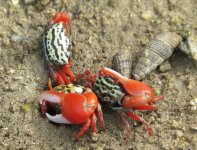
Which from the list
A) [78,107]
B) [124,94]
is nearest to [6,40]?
[78,107]

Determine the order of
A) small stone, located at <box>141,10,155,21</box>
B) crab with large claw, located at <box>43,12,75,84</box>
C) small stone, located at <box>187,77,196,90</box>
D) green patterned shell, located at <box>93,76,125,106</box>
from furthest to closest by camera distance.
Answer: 1. small stone, located at <box>141,10,155,21</box>
2. crab with large claw, located at <box>43,12,75,84</box>
3. small stone, located at <box>187,77,196,90</box>
4. green patterned shell, located at <box>93,76,125,106</box>

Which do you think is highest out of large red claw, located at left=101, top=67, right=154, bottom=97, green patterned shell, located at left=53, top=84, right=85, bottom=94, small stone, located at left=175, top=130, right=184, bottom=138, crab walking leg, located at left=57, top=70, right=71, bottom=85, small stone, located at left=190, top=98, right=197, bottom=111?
large red claw, located at left=101, top=67, right=154, bottom=97

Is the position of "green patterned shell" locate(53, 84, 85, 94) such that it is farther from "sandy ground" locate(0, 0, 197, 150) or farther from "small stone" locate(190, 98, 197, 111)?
"small stone" locate(190, 98, 197, 111)

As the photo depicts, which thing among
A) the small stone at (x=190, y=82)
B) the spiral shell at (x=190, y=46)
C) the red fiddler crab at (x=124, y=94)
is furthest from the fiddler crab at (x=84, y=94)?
the spiral shell at (x=190, y=46)

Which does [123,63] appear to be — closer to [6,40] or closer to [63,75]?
[63,75]

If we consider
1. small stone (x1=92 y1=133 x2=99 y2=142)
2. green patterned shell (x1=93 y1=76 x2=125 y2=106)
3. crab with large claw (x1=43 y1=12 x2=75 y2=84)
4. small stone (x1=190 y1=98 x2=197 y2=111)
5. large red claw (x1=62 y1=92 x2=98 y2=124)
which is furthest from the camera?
crab with large claw (x1=43 y1=12 x2=75 y2=84)

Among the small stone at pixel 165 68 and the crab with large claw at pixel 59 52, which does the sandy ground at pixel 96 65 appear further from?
the crab with large claw at pixel 59 52

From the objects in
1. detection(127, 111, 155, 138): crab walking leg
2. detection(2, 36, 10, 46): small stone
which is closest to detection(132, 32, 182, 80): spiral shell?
detection(127, 111, 155, 138): crab walking leg
